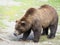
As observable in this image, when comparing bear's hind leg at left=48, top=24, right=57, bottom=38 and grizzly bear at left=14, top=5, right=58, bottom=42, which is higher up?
grizzly bear at left=14, top=5, right=58, bottom=42

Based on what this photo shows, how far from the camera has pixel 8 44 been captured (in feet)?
31.2

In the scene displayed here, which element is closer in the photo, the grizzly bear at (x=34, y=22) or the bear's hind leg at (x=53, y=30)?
the grizzly bear at (x=34, y=22)

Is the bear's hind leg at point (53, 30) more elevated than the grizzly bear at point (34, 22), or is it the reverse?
the grizzly bear at point (34, 22)

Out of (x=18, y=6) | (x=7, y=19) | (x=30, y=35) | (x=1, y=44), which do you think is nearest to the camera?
(x=1, y=44)

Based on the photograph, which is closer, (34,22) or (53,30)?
(34,22)

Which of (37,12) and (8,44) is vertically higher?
(37,12)

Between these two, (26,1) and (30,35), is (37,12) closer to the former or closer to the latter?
(30,35)

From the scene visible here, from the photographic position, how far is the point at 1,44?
9.50m

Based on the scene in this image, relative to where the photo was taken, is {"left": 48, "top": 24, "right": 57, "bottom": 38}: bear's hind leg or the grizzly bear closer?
the grizzly bear

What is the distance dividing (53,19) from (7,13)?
13.7 feet

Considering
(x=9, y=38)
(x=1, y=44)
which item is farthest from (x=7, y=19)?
(x=1, y=44)

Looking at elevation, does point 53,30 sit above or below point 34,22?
below

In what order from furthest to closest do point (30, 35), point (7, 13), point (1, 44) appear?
1. point (7, 13)
2. point (30, 35)
3. point (1, 44)

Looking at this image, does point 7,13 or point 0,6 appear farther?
point 0,6
